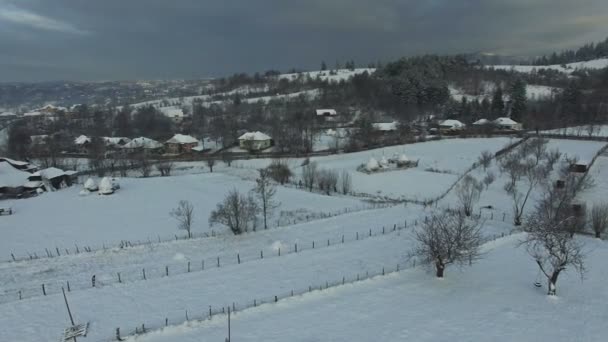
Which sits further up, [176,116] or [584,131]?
[176,116]

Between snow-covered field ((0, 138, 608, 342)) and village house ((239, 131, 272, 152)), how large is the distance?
117 ft

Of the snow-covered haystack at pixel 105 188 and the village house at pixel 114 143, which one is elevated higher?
the village house at pixel 114 143

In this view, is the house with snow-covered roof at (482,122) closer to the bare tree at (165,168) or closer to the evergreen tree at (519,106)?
the evergreen tree at (519,106)

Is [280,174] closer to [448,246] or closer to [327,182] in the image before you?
[327,182]

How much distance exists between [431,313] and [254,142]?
58.5m

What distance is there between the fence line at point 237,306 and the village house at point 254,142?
172ft

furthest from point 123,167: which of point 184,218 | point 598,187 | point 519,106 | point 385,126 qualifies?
point 519,106

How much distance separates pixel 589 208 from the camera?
3409 cm

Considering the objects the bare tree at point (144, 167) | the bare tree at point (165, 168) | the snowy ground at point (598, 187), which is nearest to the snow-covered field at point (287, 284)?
the snowy ground at point (598, 187)

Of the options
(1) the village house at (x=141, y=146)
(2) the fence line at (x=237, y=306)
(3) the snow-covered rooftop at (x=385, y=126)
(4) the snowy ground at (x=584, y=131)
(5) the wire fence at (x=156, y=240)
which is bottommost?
(5) the wire fence at (x=156, y=240)

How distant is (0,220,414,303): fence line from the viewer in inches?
827

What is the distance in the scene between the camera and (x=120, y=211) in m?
37.2

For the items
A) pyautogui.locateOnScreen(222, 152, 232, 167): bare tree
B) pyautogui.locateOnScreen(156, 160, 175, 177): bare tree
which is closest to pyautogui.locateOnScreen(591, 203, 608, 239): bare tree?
pyautogui.locateOnScreen(222, 152, 232, 167): bare tree

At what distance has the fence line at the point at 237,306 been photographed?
55.5ft
